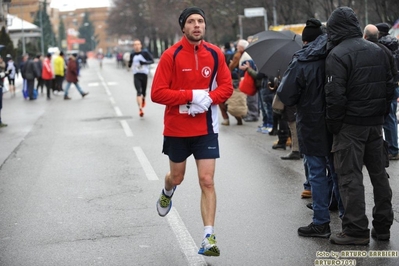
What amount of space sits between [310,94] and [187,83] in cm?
111

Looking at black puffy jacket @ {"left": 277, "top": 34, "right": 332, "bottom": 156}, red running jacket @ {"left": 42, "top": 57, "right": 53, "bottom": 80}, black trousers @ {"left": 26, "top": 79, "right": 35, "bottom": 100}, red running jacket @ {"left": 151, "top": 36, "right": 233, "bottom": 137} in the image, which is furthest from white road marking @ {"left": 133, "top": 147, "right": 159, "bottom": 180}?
red running jacket @ {"left": 42, "top": 57, "right": 53, "bottom": 80}

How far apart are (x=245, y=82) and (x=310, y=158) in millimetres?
8868

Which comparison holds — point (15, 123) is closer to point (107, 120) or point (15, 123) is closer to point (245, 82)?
point (107, 120)

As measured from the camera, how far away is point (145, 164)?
11438mm

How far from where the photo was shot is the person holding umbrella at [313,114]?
638 centimetres

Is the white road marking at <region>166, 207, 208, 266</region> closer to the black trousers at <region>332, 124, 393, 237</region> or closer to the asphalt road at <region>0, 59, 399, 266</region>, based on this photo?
the asphalt road at <region>0, 59, 399, 266</region>

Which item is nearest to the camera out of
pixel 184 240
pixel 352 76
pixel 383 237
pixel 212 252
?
pixel 212 252

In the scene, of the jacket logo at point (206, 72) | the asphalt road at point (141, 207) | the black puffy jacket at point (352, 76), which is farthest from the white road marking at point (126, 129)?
the black puffy jacket at point (352, 76)

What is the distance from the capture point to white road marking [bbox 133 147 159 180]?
10.3m

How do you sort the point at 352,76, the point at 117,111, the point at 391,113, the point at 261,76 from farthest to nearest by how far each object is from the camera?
the point at 117,111 → the point at 261,76 → the point at 391,113 → the point at 352,76

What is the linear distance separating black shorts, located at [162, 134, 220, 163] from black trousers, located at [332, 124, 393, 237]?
1029 mm

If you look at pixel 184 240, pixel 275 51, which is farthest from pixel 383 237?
pixel 275 51

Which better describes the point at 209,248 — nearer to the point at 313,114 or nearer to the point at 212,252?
the point at 212,252

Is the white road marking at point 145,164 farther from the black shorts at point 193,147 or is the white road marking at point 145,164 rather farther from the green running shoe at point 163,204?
the black shorts at point 193,147
